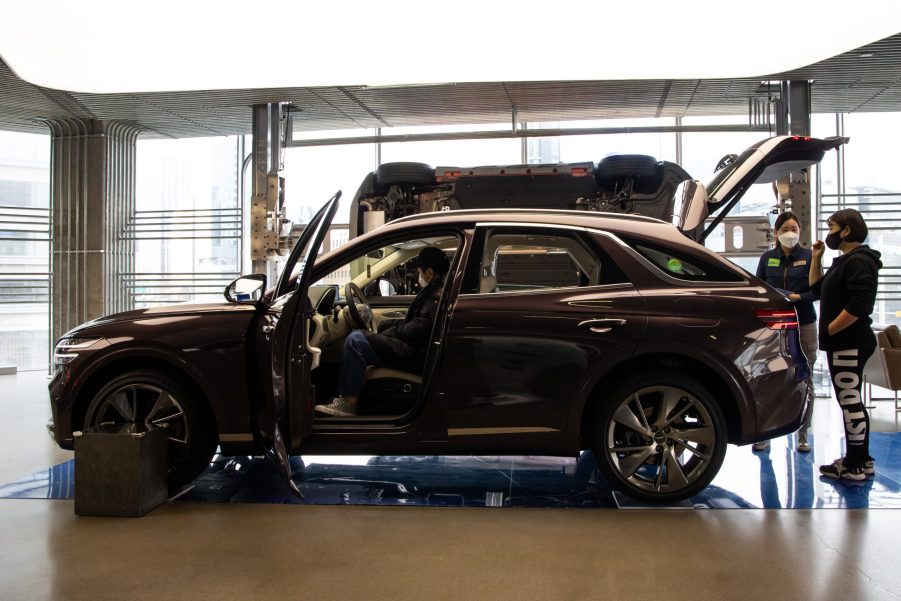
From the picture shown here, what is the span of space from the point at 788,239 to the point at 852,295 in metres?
0.90

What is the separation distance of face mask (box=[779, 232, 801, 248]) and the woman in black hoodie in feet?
1.96

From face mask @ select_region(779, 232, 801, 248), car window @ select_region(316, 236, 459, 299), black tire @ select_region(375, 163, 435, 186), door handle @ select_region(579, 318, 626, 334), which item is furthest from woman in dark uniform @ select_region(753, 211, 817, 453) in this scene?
black tire @ select_region(375, 163, 435, 186)

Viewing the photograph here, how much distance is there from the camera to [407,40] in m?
5.69

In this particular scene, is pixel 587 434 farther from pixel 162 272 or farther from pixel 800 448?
pixel 162 272

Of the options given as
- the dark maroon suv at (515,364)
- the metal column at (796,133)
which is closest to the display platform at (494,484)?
the dark maroon suv at (515,364)

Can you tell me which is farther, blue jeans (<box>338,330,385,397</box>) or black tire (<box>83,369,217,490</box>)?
blue jeans (<box>338,330,385,397</box>)

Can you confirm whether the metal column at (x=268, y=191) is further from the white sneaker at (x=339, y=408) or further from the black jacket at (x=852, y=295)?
the black jacket at (x=852, y=295)

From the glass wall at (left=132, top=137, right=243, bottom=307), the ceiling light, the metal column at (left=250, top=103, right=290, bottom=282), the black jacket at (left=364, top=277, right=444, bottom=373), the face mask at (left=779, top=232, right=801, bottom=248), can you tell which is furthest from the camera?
the glass wall at (left=132, top=137, right=243, bottom=307)

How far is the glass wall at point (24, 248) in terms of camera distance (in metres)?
10.8

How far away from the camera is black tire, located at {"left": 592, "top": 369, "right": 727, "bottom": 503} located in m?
3.46

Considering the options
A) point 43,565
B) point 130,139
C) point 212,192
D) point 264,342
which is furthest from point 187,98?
point 43,565

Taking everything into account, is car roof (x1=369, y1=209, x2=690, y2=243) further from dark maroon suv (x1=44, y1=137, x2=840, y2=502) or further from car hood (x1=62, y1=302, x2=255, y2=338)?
car hood (x1=62, y1=302, x2=255, y2=338)

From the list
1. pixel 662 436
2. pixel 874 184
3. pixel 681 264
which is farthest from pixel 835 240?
pixel 874 184

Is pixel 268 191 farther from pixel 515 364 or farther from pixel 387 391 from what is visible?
pixel 515 364
